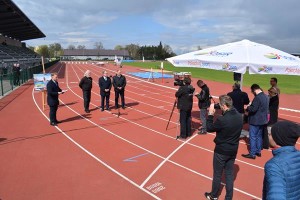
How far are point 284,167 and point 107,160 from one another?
5.36m

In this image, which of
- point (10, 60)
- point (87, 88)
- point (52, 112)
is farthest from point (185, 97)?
point (10, 60)

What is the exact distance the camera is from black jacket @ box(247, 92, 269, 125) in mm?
6863

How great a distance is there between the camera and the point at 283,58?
7.67m

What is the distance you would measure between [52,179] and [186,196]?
9.95 feet

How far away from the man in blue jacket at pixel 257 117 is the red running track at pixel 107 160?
0.37m

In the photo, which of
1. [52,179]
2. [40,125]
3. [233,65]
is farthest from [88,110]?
[233,65]

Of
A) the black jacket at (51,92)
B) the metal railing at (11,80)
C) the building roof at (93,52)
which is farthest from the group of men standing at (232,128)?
the building roof at (93,52)

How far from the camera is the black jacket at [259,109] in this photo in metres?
6.86

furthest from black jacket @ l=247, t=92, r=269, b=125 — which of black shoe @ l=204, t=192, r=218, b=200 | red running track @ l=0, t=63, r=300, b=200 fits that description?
black shoe @ l=204, t=192, r=218, b=200

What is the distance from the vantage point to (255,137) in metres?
7.14

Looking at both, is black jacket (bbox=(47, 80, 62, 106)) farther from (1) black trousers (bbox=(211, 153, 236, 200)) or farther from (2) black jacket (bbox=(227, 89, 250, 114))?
(1) black trousers (bbox=(211, 153, 236, 200))

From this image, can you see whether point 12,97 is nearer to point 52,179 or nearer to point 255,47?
point 52,179

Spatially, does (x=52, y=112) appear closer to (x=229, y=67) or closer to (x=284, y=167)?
(x=229, y=67)

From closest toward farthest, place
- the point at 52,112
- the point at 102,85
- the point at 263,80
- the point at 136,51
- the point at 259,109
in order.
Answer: the point at 259,109 → the point at 52,112 → the point at 102,85 → the point at 263,80 → the point at 136,51
